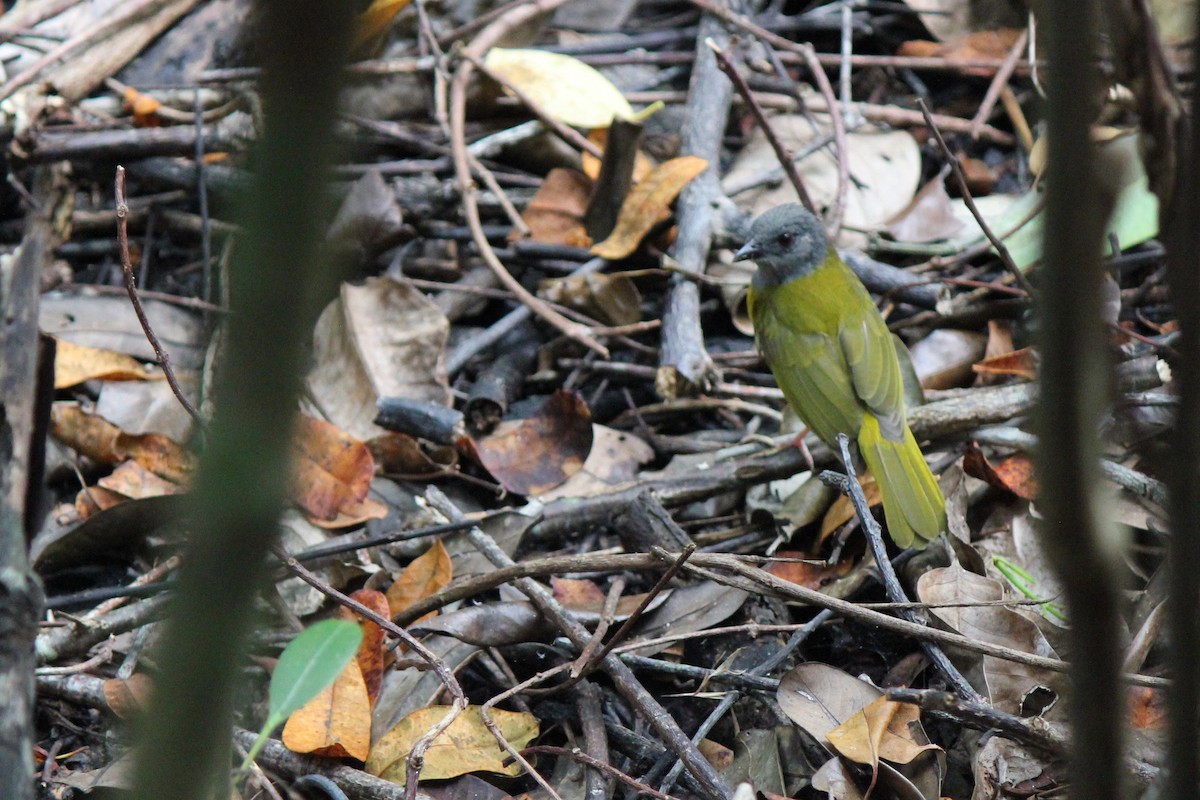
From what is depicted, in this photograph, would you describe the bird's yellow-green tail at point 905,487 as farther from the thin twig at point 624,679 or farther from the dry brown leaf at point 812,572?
the thin twig at point 624,679

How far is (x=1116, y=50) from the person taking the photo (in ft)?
5.82

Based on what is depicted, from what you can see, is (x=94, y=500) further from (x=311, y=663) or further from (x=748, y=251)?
(x=748, y=251)

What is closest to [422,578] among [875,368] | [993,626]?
[993,626]

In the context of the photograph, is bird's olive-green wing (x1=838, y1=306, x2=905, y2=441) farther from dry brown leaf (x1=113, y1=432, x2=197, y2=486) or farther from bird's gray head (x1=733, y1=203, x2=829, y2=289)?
dry brown leaf (x1=113, y1=432, x2=197, y2=486)

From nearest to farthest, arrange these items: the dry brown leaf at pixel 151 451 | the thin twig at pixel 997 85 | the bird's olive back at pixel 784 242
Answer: the dry brown leaf at pixel 151 451 → the bird's olive back at pixel 784 242 → the thin twig at pixel 997 85

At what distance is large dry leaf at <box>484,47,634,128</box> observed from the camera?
4.64 meters

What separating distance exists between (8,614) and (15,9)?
4.52 meters

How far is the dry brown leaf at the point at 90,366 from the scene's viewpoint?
148 inches

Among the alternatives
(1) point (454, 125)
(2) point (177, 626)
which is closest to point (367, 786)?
(2) point (177, 626)

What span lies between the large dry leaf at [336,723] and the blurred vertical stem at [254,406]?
67.6 inches

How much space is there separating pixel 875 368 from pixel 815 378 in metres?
0.20

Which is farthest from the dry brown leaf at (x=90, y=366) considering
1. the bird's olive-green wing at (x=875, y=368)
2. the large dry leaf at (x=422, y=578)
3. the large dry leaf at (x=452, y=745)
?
the bird's olive-green wing at (x=875, y=368)

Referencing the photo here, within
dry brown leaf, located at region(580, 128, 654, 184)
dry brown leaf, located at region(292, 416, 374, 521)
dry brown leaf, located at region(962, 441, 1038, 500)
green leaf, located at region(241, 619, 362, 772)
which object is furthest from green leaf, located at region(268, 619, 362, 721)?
dry brown leaf, located at region(580, 128, 654, 184)

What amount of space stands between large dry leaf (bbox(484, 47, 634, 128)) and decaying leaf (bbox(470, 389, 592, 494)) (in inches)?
54.6
